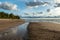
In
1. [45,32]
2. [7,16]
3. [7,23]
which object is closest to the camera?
[7,16]

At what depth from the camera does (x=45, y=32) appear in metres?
5.03

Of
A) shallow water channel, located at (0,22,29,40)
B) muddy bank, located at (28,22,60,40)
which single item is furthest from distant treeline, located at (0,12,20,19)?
muddy bank, located at (28,22,60,40)

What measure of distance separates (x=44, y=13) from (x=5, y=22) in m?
1.23

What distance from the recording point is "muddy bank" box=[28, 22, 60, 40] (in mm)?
4796

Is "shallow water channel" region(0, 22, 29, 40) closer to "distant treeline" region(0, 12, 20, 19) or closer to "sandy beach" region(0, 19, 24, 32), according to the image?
"sandy beach" region(0, 19, 24, 32)

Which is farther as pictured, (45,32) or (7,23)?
(7,23)

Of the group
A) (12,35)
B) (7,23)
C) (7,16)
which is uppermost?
(7,16)

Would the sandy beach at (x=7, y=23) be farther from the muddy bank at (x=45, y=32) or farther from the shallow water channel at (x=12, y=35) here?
the muddy bank at (x=45, y=32)

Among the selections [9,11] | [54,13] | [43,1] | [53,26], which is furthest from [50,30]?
[9,11]

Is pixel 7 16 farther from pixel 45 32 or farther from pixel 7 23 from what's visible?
pixel 45 32

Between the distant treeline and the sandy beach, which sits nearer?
the distant treeline

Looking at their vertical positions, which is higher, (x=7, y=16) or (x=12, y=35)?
(x=7, y=16)

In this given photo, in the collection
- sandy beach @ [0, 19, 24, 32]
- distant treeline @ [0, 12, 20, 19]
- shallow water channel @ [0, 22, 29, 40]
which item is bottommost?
shallow water channel @ [0, 22, 29, 40]

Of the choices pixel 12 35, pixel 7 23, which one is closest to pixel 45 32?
pixel 12 35
